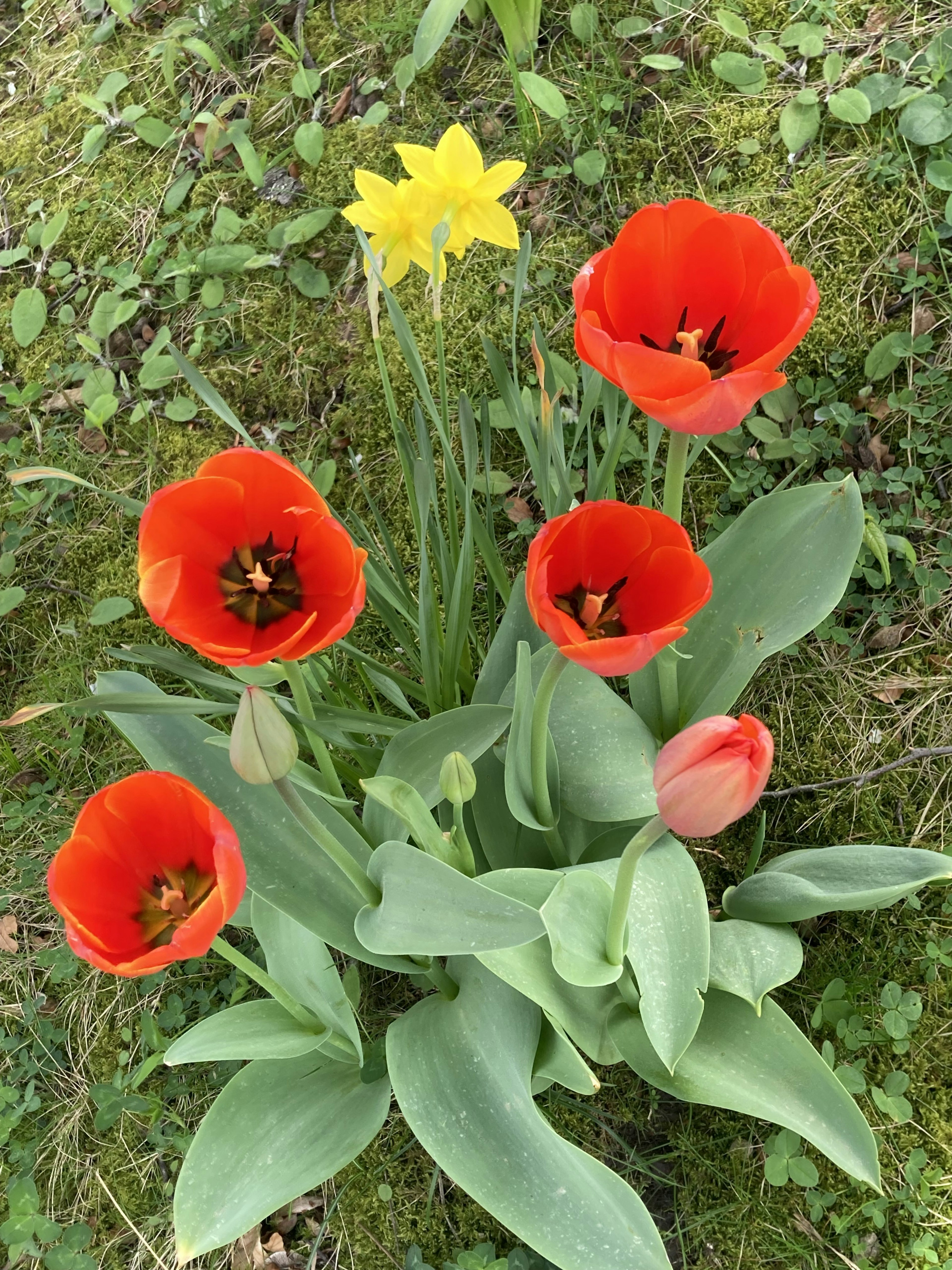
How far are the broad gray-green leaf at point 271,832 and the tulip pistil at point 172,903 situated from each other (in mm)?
85

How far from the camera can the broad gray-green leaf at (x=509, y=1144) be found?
0.97 metres

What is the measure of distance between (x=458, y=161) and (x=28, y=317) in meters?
1.52

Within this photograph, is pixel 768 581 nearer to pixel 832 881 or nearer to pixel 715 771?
pixel 832 881

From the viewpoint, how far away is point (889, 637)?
1595 millimetres

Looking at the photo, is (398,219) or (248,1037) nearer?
(248,1037)

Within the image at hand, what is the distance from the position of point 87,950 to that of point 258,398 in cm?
152

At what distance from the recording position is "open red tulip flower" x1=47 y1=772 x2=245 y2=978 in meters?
0.80

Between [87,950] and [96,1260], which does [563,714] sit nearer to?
[87,950]

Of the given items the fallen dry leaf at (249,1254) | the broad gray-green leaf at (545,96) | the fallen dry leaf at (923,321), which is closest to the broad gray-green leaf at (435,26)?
the broad gray-green leaf at (545,96)

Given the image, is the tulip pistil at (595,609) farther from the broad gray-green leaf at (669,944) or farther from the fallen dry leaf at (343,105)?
the fallen dry leaf at (343,105)

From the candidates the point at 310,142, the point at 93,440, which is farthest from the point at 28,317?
the point at 310,142

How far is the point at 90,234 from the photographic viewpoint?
2375 mm

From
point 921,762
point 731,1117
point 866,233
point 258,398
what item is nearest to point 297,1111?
point 731,1117

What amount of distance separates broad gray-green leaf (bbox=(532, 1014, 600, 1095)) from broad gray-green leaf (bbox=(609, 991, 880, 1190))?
3.5 inches
